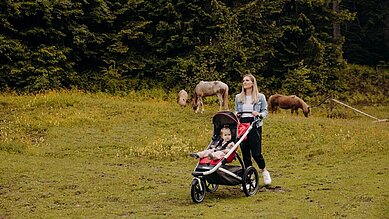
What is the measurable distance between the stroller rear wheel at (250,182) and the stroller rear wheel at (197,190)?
699 millimetres

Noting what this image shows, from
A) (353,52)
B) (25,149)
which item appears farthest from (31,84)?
(353,52)

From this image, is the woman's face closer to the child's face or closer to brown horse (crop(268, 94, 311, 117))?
the child's face

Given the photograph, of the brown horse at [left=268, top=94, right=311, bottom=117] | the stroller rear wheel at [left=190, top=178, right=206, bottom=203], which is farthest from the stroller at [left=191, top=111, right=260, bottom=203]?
the brown horse at [left=268, top=94, right=311, bottom=117]

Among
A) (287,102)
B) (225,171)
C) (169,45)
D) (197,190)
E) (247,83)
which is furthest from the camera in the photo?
(169,45)

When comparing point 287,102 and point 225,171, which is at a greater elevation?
point 225,171

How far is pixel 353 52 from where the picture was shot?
3591 cm

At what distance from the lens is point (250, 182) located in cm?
927

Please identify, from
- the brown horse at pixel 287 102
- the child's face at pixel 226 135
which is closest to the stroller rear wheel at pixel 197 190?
the child's face at pixel 226 135

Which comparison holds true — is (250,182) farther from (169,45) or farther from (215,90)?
(169,45)

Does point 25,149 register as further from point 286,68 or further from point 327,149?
point 286,68

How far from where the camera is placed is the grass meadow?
8.46m

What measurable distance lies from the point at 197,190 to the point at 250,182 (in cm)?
105

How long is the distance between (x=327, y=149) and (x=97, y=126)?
6.96 m

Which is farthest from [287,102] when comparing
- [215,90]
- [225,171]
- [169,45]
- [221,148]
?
[225,171]
